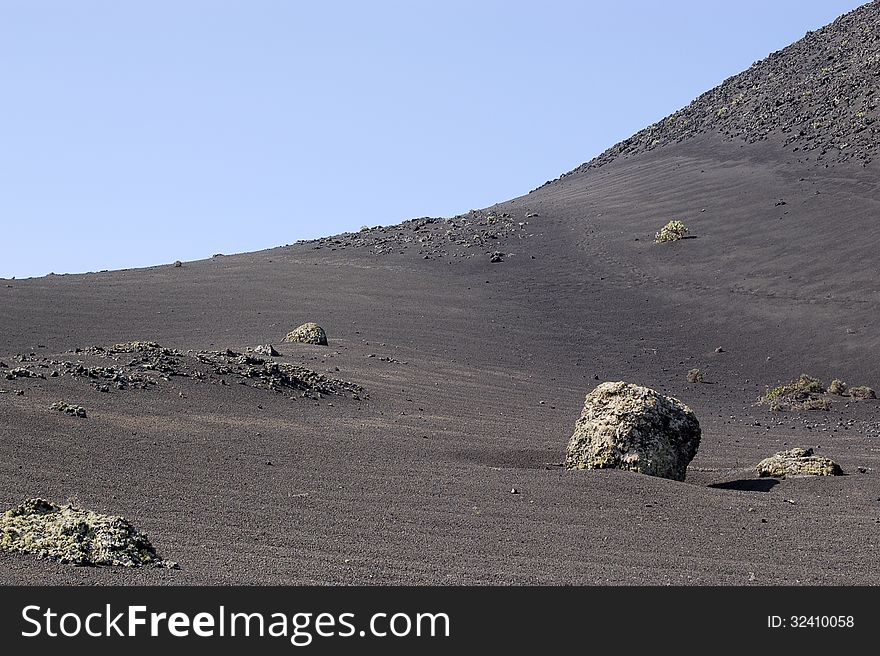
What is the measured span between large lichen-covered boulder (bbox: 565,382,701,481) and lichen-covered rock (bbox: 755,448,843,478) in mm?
983

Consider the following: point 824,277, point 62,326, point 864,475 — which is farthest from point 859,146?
point 864,475

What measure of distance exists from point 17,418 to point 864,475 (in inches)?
367

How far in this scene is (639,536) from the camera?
8.60 meters

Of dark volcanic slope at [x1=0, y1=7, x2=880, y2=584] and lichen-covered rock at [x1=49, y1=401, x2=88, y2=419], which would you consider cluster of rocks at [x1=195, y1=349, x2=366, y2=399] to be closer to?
dark volcanic slope at [x1=0, y1=7, x2=880, y2=584]

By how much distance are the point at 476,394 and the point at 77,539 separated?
45.6ft

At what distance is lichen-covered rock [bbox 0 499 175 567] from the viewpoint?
6340 mm

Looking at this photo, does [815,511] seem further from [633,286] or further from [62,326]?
[633,286]

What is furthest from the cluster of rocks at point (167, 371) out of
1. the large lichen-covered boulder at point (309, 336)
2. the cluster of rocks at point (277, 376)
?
the large lichen-covered boulder at point (309, 336)

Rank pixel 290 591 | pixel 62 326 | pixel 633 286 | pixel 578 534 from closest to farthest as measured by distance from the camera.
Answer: pixel 290 591, pixel 578 534, pixel 62 326, pixel 633 286

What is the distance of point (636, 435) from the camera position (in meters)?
11.7

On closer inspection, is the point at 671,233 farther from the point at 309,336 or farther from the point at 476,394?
the point at 476,394

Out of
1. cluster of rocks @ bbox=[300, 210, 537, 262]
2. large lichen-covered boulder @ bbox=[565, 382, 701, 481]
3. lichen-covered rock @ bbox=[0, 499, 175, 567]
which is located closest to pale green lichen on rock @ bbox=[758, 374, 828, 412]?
large lichen-covered boulder @ bbox=[565, 382, 701, 481]

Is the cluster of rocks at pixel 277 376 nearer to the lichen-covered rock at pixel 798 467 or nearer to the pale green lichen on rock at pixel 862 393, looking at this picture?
the lichen-covered rock at pixel 798 467

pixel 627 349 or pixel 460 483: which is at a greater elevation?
pixel 627 349
